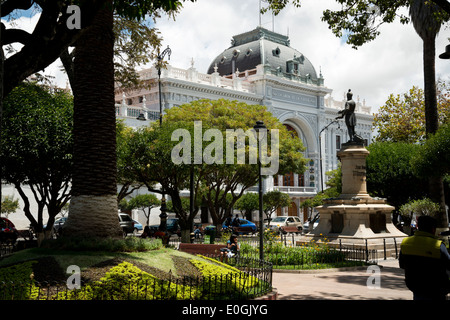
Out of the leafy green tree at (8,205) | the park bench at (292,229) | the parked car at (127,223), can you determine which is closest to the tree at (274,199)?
the park bench at (292,229)

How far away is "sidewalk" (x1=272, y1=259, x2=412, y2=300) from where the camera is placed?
1057 centimetres

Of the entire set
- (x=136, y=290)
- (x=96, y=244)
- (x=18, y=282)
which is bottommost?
(x=136, y=290)

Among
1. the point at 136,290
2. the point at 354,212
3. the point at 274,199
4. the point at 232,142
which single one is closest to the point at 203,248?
the point at 354,212

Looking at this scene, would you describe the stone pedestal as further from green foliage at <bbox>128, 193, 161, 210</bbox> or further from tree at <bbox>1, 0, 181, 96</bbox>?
green foliage at <bbox>128, 193, 161, 210</bbox>

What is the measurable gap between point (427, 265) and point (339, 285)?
6864 millimetres

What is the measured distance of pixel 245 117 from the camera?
35031 mm

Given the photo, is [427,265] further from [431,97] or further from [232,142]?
[232,142]

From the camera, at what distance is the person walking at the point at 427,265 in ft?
18.7

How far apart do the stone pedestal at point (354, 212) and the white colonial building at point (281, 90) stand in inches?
1242

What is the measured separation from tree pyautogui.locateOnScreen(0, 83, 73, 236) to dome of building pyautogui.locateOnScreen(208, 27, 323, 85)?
41.6m

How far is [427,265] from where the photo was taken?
18.9 feet

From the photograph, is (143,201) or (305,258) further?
(143,201)
